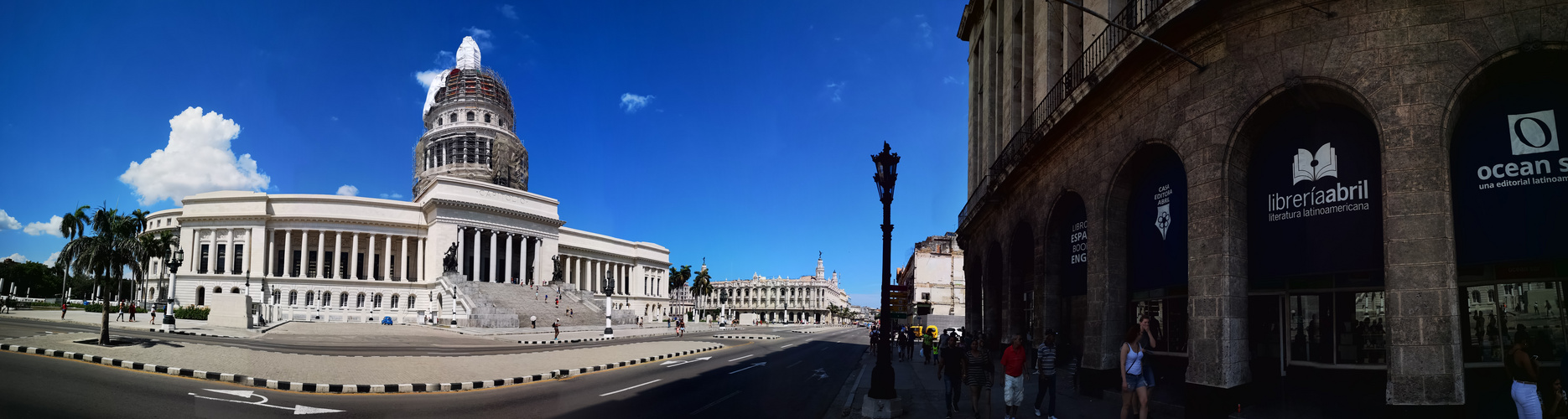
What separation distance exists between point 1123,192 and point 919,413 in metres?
5.85

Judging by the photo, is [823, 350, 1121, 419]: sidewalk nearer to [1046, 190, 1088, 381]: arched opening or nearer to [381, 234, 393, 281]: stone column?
[1046, 190, 1088, 381]: arched opening

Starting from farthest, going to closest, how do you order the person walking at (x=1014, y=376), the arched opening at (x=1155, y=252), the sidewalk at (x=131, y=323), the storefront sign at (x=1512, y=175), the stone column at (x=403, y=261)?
the stone column at (x=403, y=261) → the sidewalk at (x=131, y=323) → the arched opening at (x=1155, y=252) → the person walking at (x=1014, y=376) → the storefront sign at (x=1512, y=175)

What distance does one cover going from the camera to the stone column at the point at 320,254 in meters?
72.8

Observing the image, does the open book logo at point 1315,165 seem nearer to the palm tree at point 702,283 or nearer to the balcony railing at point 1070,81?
the balcony railing at point 1070,81

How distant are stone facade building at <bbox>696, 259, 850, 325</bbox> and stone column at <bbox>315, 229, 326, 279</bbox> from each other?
83.8m

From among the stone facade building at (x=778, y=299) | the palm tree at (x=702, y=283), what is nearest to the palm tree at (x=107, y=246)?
the palm tree at (x=702, y=283)

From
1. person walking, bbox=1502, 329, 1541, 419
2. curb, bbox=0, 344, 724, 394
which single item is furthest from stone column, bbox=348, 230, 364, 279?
person walking, bbox=1502, 329, 1541, 419

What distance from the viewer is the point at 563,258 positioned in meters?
94.4

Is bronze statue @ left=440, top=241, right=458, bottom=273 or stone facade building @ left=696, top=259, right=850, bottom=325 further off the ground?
bronze statue @ left=440, top=241, right=458, bottom=273

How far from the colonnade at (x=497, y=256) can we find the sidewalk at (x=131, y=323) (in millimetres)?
27344

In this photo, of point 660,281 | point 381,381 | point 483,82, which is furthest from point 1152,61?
point 660,281

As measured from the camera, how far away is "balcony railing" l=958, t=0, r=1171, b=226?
13143 millimetres

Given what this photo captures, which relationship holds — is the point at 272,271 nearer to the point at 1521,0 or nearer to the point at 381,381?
the point at 381,381

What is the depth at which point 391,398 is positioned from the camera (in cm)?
1298
